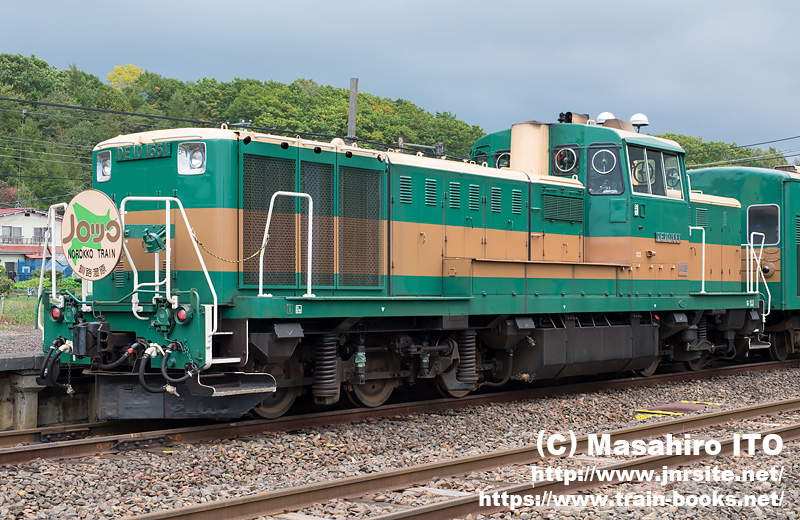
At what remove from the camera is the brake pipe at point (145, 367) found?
300 inches

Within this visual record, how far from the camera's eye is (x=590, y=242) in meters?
12.4

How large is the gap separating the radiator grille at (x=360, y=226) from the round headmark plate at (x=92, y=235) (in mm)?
2447

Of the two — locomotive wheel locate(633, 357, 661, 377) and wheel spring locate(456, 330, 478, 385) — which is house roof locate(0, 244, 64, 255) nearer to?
locomotive wheel locate(633, 357, 661, 377)

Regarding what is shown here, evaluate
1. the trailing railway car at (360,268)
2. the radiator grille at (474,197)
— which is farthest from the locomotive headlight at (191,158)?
the radiator grille at (474,197)

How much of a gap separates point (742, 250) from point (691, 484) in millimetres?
9945

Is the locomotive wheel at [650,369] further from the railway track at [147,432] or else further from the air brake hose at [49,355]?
the air brake hose at [49,355]

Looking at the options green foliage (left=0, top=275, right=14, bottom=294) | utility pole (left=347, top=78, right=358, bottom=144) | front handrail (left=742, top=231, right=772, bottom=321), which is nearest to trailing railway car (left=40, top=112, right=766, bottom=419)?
front handrail (left=742, top=231, right=772, bottom=321)

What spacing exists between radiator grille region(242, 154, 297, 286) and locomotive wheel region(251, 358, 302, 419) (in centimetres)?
90

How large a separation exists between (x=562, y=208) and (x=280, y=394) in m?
5.14

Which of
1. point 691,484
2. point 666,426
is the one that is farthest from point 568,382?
point 691,484

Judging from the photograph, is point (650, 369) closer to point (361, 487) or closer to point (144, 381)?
point (361, 487)

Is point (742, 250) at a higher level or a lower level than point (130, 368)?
higher

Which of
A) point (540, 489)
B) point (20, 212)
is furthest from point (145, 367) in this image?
point (20, 212)

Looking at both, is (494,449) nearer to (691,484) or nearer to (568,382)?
(691,484)
